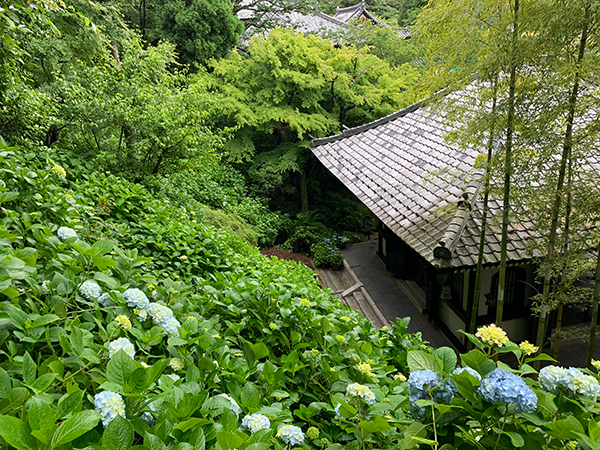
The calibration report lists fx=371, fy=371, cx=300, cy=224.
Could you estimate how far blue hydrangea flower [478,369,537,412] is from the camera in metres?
1.12

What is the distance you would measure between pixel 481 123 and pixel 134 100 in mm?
5356

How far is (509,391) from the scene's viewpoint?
3.71 ft

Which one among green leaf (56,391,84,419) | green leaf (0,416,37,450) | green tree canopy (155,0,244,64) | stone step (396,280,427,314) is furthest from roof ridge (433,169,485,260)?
green tree canopy (155,0,244,64)

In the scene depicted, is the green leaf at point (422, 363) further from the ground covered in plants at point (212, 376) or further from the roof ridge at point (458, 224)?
the roof ridge at point (458, 224)

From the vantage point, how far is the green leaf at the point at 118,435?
3.35 ft

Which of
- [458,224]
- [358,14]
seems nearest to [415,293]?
[458,224]

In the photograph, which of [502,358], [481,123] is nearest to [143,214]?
[481,123]

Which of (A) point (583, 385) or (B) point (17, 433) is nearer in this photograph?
(B) point (17, 433)

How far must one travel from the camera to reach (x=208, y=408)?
140 cm

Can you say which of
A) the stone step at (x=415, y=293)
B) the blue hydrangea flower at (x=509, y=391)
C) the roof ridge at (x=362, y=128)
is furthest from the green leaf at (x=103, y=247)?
the roof ridge at (x=362, y=128)

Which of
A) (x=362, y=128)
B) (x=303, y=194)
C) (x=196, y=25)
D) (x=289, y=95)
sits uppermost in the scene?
(x=196, y=25)

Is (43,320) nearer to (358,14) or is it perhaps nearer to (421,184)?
(421,184)

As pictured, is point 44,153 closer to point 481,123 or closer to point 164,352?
point 164,352

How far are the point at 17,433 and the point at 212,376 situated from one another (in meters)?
0.74
